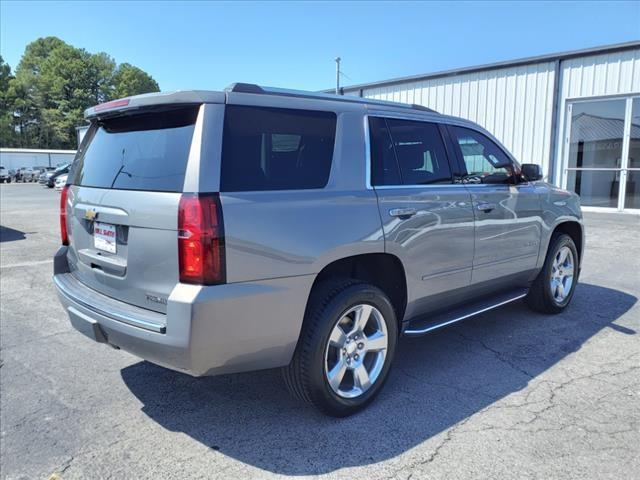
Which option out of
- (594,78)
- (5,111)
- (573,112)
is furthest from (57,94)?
(594,78)

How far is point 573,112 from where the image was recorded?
1406cm

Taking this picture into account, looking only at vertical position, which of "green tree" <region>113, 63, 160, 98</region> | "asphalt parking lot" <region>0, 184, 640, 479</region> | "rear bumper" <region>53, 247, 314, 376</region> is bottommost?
"asphalt parking lot" <region>0, 184, 640, 479</region>

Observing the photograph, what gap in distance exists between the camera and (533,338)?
4.54 metres

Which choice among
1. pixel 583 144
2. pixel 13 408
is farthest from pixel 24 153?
pixel 13 408

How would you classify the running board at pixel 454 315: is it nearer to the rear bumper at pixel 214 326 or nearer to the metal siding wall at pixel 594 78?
the rear bumper at pixel 214 326

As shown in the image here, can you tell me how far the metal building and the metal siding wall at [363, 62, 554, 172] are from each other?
3cm

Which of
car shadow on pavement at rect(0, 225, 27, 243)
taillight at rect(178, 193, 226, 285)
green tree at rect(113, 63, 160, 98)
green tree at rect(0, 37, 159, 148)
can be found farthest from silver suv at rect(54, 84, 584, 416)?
green tree at rect(113, 63, 160, 98)

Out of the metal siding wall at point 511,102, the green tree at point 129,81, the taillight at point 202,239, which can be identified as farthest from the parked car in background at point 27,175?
the taillight at point 202,239

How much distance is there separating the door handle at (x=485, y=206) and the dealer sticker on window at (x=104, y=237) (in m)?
2.72

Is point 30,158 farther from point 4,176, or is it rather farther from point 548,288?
point 548,288

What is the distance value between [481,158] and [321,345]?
2.53m

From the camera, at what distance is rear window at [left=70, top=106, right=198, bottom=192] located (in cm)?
268

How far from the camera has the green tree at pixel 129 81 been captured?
7619 centimetres

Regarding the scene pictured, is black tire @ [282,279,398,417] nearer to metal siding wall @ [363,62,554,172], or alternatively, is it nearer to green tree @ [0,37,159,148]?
metal siding wall @ [363,62,554,172]
